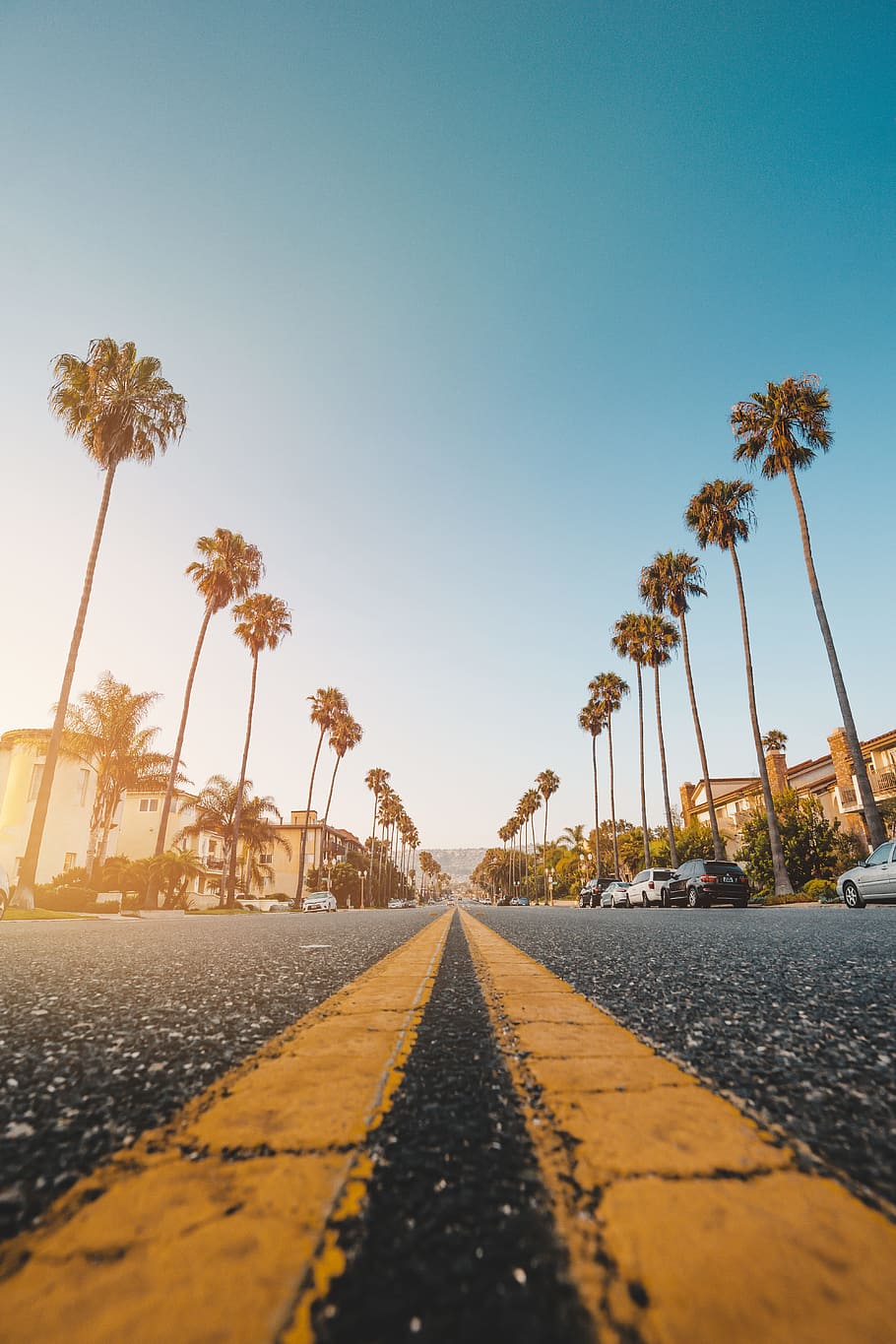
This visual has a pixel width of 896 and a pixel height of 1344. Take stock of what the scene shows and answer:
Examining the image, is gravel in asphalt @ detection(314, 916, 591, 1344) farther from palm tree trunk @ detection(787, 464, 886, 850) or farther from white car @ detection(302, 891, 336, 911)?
white car @ detection(302, 891, 336, 911)

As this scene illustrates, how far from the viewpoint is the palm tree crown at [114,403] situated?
22.9 m

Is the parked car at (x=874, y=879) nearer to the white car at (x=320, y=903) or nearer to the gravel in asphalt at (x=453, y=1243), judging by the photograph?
the gravel in asphalt at (x=453, y=1243)

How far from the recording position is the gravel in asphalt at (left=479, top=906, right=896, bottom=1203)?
123 cm

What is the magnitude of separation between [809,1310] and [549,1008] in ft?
6.87

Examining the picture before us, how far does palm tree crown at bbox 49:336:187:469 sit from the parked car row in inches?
1072

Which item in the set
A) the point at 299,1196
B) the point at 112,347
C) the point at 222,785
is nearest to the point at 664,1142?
the point at 299,1196

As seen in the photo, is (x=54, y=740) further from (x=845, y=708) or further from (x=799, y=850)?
(x=799, y=850)

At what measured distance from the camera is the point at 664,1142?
113 cm

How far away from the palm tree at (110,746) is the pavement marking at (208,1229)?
41640 mm

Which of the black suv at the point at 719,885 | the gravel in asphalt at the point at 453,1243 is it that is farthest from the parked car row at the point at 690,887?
the gravel in asphalt at the point at 453,1243

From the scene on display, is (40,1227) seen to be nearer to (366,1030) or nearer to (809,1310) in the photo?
(809,1310)

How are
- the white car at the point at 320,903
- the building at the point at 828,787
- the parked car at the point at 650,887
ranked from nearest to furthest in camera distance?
the parked car at the point at 650,887 < the building at the point at 828,787 < the white car at the point at 320,903

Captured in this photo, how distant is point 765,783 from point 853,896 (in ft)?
39.6

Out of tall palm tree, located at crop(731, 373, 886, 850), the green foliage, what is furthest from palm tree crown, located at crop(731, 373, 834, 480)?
the green foliage
